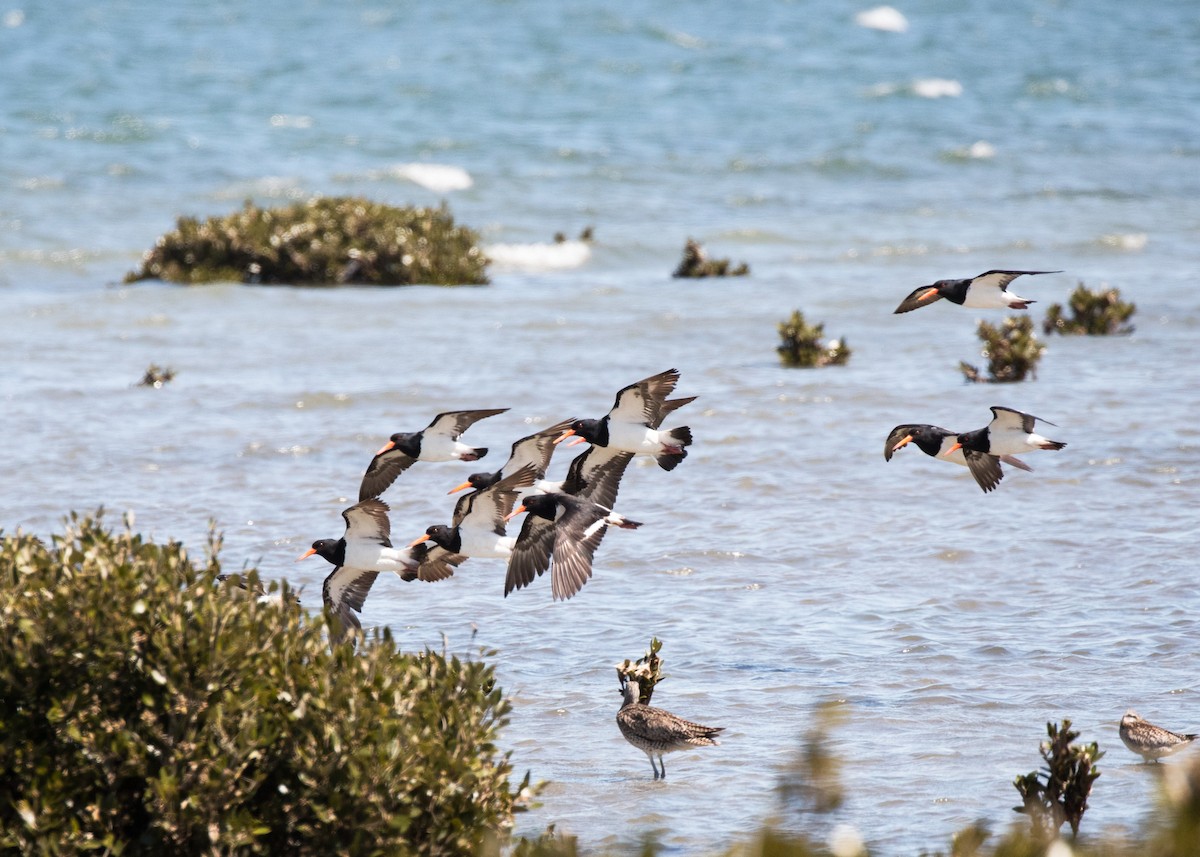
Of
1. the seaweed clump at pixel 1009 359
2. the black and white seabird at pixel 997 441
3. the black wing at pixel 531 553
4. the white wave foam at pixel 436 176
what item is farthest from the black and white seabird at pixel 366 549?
the white wave foam at pixel 436 176

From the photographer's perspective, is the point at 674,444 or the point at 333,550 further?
the point at 674,444

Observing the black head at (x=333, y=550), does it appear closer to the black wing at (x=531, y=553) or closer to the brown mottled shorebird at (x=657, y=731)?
the black wing at (x=531, y=553)

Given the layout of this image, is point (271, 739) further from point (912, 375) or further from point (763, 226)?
point (763, 226)

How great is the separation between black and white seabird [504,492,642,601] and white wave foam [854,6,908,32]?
63.5 meters

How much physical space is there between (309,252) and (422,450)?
16631 mm

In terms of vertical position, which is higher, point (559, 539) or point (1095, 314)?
point (1095, 314)

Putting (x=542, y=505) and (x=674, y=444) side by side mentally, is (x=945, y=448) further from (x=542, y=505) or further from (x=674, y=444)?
(x=542, y=505)

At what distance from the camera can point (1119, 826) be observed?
6.31 m

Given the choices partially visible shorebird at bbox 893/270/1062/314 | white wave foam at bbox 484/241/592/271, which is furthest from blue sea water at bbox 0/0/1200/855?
partially visible shorebird at bbox 893/270/1062/314

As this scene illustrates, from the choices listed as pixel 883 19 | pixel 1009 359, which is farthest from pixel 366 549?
pixel 883 19

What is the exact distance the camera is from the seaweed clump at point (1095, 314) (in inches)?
→ 779

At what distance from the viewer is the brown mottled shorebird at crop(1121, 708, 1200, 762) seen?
6.88m

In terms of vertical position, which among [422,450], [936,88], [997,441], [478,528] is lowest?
[478,528]

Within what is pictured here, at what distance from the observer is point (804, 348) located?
18.0 m
